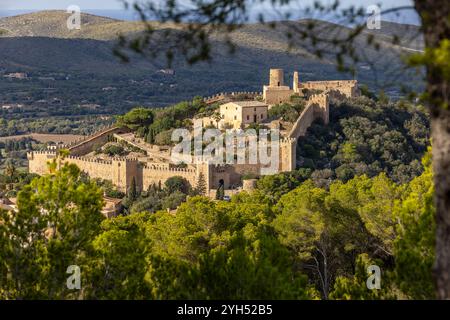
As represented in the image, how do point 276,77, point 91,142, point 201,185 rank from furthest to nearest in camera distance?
point 276,77 → point 91,142 → point 201,185

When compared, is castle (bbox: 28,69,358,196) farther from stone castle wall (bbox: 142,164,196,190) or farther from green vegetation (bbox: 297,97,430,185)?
green vegetation (bbox: 297,97,430,185)

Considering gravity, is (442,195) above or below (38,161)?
above

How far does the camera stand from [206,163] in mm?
30453

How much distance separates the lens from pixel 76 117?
6769 centimetres

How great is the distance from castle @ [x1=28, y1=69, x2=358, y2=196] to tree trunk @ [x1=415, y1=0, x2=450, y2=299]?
2250cm

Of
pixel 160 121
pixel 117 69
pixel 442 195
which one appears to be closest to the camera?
pixel 442 195

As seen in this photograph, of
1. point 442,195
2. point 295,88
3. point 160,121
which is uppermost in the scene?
point 442,195

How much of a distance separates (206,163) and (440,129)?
24.2m

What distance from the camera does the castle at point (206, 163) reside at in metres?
30.9

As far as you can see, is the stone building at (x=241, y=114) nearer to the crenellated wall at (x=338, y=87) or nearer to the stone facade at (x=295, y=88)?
the stone facade at (x=295, y=88)

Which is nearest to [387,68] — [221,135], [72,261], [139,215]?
[72,261]

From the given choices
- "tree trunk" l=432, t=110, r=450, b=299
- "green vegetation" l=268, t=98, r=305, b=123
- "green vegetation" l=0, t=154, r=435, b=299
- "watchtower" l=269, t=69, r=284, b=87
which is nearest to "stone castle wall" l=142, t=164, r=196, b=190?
"green vegetation" l=268, t=98, r=305, b=123

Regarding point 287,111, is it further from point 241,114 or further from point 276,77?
point 276,77

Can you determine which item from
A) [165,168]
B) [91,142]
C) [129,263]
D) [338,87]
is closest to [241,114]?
[165,168]
